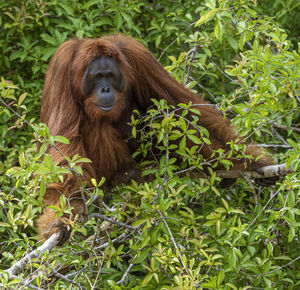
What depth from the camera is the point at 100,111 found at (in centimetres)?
458

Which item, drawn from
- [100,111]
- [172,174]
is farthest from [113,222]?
[100,111]

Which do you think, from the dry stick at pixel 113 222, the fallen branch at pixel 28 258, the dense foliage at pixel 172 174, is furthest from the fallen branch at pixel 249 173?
the fallen branch at pixel 28 258

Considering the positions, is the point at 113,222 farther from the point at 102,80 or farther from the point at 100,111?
the point at 102,80

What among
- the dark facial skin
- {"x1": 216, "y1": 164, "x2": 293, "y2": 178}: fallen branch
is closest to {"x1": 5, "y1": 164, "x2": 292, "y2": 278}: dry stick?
{"x1": 216, "y1": 164, "x2": 293, "y2": 178}: fallen branch

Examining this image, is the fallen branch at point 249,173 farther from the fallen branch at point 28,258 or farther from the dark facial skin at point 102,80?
the fallen branch at point 28,258

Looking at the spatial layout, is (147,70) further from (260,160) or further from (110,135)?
(260,160)

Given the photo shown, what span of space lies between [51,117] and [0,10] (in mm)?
1889

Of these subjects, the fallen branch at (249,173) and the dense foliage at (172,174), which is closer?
the dense foliage at (172,174)

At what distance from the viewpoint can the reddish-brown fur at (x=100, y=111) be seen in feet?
14.7

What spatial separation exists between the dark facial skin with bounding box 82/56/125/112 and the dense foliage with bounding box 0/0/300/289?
31 centimetres

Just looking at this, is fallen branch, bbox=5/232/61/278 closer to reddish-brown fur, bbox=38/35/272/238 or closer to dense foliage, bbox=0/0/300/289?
dense foliage, bbox=0/0/300/289

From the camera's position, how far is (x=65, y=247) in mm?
4211

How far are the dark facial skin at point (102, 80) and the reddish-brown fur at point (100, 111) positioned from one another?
5 centimetres

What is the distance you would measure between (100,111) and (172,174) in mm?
899
